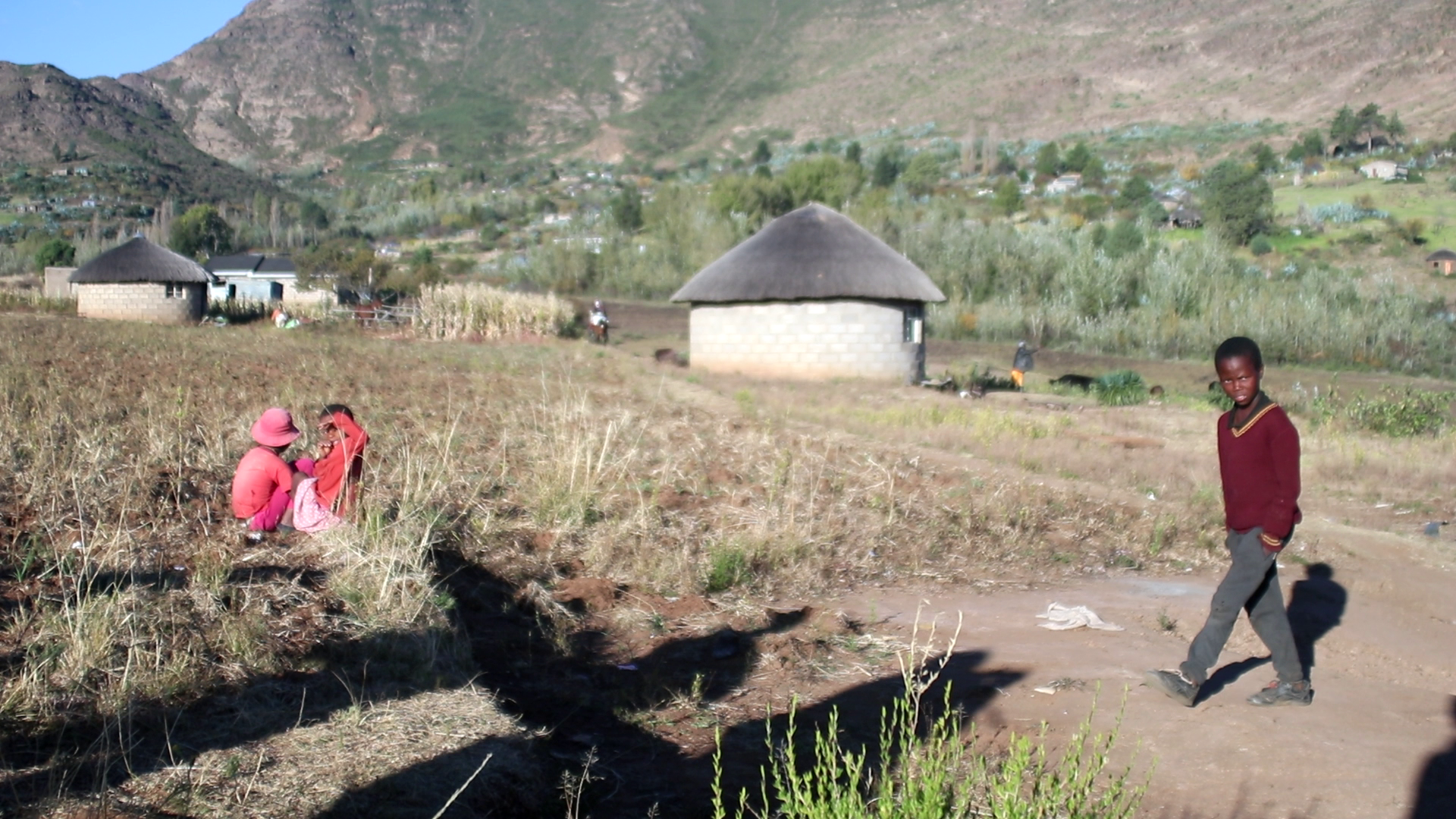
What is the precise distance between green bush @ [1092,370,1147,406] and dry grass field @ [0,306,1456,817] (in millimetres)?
8478

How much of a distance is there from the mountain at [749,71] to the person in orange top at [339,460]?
76.8 meters

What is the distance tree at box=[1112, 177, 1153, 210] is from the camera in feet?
186

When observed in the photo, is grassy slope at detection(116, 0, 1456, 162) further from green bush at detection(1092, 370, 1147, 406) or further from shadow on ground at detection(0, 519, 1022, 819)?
shadow on ground at detection(0, 519, 1022, 819)

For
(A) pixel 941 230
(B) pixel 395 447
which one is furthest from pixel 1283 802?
(A) pixel 941 230

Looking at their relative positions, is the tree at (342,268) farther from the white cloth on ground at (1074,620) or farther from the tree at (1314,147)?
the tree at (1314,147)

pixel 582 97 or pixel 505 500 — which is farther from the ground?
pixel 582 97

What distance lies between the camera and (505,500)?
27.2 feet

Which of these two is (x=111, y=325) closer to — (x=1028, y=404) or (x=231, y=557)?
(x=1028, y=404)

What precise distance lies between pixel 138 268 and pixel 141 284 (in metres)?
0.45

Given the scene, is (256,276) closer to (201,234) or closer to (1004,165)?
(201,234)

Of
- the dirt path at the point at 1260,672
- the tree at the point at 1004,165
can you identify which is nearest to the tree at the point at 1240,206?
the tree at the point at 1004,165

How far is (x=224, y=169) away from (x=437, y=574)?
95422 mm

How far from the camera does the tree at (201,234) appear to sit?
60812 millimetres

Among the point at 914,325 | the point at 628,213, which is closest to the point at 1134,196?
the point at 628,213
